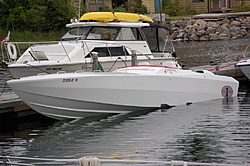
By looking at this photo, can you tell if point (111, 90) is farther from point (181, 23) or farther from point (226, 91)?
point (181, 23)

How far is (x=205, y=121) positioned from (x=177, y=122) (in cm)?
73

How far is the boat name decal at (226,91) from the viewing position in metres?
10.9

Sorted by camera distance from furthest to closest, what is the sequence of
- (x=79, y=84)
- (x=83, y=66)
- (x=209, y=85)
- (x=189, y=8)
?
(x=189, y=8) → (x=83, y=66) → (x=209, y=85) → (x=79, y=84)

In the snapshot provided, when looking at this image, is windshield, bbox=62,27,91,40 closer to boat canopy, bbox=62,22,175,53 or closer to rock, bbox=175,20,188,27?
boat canopy, bbox=62,22,175,53

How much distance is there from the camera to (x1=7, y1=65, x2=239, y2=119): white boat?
857 cm

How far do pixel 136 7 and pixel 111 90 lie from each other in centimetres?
3485

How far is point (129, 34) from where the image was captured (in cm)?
1462

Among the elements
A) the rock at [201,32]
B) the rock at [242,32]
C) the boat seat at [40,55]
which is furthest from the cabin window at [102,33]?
the rock at [242,32]

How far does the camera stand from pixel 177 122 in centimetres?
900

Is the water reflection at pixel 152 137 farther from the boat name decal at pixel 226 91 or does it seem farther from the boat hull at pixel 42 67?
the boat hull at pixel 42 67

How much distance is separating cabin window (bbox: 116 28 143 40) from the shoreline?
79.7 feet

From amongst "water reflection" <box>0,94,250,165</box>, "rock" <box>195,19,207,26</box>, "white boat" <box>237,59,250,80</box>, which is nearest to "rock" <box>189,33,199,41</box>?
"rock" <box>195,19,207,26</box>

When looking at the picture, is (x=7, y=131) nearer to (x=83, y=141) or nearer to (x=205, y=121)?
(x=83, y=141)

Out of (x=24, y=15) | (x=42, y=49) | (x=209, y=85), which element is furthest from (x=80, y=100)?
(x=24, y=15)
